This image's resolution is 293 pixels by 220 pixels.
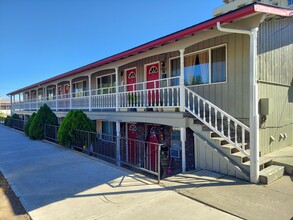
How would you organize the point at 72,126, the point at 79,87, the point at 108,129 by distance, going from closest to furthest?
the point at 72,126 → the point at 108,129 → the point at 79,87

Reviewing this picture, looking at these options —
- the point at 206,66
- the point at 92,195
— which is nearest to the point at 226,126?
the point at 206,66

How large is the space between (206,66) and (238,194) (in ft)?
15.8

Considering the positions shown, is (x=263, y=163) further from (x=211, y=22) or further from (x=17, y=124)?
(x=17, y=124)

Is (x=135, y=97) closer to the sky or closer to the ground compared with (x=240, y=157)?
closer to the sky

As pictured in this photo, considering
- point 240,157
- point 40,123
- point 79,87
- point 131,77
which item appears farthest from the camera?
point 79,87

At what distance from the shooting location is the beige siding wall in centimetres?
679

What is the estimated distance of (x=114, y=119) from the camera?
10.4m

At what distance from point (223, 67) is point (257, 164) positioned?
3549 mm

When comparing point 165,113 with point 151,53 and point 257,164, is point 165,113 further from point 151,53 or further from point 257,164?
point 257,164

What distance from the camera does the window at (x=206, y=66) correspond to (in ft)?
24.6

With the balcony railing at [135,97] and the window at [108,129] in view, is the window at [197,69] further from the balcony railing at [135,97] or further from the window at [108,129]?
the window at [108,129]

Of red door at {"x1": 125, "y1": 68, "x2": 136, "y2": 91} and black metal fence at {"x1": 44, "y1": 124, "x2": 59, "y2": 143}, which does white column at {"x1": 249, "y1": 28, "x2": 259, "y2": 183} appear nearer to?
red door at {"x1": 125, "y1": 68, "x2": 136, "y2": 91}

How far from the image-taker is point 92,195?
15.4 ft

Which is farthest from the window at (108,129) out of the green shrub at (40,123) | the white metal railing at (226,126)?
the white metal railing at (226,126)
